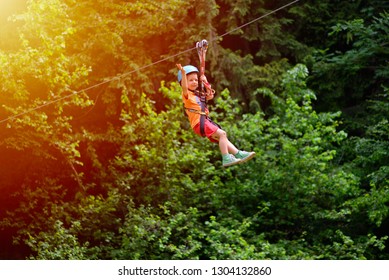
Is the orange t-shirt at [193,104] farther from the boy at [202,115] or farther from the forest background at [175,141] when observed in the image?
the forest background at [175,141]

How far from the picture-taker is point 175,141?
15.1m

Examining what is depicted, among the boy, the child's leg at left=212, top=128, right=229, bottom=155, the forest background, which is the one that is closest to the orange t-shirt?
the boy

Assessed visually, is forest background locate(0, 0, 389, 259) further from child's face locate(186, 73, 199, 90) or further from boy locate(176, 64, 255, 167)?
child's face locate(186, 73, 199, 90)

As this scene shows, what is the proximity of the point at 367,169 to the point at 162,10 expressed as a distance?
4327 mm

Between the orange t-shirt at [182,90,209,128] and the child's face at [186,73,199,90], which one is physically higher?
the child's face at [186,73,199,90]

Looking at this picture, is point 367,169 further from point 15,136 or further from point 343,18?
point 15,136

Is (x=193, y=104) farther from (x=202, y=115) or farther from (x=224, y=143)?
(x=224, y=143)

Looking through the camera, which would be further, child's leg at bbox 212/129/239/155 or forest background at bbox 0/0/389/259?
forest background at bbox 0/0/389/259

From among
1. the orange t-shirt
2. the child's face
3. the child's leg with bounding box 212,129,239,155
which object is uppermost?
the child's face

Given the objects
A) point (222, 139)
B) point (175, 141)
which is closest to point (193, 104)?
point (222, 139)

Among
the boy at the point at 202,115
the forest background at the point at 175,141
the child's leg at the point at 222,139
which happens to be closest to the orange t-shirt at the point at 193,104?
the boy at the point at 202,115

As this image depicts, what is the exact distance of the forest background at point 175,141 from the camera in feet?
45.8

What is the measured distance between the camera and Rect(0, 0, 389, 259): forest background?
→ 14.0 m

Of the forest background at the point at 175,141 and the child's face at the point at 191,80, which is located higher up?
the forest background at the point at 175,141
